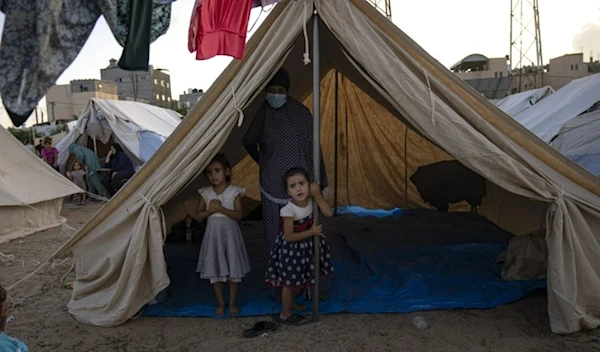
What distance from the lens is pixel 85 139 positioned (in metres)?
11.4

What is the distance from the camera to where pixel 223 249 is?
3.38 meters

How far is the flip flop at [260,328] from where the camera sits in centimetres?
305

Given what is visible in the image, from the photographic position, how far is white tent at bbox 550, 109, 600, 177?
5.72 m

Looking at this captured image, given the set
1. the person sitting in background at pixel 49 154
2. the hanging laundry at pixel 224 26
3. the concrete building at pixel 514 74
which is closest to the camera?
the hanging laundry at pixel 224 26

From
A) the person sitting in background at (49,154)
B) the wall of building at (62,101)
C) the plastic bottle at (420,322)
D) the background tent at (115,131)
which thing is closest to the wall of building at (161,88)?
the wall of building at (62,101)

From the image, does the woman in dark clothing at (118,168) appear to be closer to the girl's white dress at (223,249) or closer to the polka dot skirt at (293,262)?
the girl's white dress at (223,249)

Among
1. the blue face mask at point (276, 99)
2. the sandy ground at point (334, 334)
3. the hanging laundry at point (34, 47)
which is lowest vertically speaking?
the sandy ground at point (334, 334)

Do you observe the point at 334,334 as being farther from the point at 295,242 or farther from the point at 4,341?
the point at 4,341

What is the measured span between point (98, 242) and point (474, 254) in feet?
11.5

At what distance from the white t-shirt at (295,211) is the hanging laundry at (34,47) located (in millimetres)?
1602

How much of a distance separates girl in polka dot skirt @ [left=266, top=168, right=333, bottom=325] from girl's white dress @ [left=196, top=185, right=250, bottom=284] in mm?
255

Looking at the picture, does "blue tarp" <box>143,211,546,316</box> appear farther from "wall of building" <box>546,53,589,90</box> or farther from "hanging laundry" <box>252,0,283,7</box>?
"wall of building" <box>546,53,589,90</box>

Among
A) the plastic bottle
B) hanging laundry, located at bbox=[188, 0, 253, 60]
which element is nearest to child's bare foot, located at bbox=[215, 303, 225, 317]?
the plastic bottle

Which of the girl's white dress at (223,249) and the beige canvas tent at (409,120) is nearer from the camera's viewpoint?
the beige canvas tent at (409,120)
